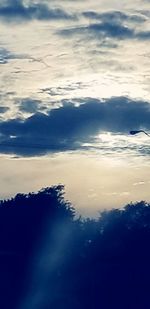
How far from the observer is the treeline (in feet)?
257

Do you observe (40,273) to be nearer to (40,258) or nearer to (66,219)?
(40,258)

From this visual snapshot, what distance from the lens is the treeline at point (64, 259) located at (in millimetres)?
78312

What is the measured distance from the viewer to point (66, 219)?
298ft

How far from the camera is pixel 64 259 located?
8225 cm

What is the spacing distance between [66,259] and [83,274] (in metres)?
4.20

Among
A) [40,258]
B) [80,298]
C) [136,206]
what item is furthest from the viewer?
[136,206]

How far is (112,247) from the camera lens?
8275cm

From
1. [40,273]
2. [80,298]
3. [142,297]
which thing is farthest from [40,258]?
[142,297]

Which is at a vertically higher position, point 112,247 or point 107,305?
point 112,247

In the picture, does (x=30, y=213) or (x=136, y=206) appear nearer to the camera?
(x=30, y=213)

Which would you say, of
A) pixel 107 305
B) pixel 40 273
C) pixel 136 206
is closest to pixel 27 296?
pixel 40 273

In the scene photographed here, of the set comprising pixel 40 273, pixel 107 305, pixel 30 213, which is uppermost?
pixel 30 213

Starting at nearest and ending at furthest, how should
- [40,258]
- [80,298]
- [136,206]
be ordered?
1. [80,298]
2. [40,258]
3. [136,206]

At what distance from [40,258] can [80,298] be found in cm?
811
